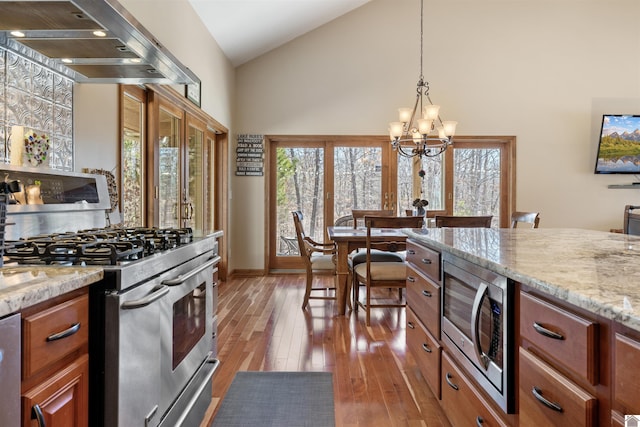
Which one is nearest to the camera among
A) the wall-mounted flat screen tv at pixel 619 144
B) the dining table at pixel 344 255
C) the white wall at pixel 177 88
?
the white wall at pixel 177 88

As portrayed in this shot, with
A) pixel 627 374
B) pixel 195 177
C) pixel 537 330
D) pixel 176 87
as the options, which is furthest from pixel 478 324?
pixel 195 177

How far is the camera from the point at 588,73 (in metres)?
5.35

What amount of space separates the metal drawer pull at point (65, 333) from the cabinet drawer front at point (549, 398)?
1.18m

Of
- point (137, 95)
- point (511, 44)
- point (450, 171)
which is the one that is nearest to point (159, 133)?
point (137, 95)

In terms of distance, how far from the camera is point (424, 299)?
82.4 inches

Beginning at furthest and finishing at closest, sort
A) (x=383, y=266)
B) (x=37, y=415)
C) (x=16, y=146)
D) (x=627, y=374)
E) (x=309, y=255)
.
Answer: (x=309, y=255)
(x=383, y=266)
(x=16, y=146)
(x=37, y=415)
(x=627, y=374)

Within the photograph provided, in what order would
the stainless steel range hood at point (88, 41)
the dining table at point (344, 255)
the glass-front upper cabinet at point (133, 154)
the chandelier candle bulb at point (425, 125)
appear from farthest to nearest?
1. the dining table at point (344, 255)
2. the chandelier candle bulb at point (425, 125)
3. the glass-front upper cabinet at point (133, 154)
4. the stainless steel range hood at point (88, 41)

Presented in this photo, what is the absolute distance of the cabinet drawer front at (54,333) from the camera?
827 mm

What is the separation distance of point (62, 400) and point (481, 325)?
1.29 m

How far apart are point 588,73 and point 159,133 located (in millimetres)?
5546

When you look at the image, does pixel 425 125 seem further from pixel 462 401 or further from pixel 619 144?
pixel 619 144

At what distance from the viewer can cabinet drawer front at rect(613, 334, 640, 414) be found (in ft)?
2.33

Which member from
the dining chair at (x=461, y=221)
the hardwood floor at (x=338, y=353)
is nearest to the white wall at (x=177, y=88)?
the hardwood floor at (x=338, y=353)

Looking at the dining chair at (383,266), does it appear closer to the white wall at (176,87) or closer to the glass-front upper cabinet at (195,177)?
the glass-front upper cabinet at (195,177)
